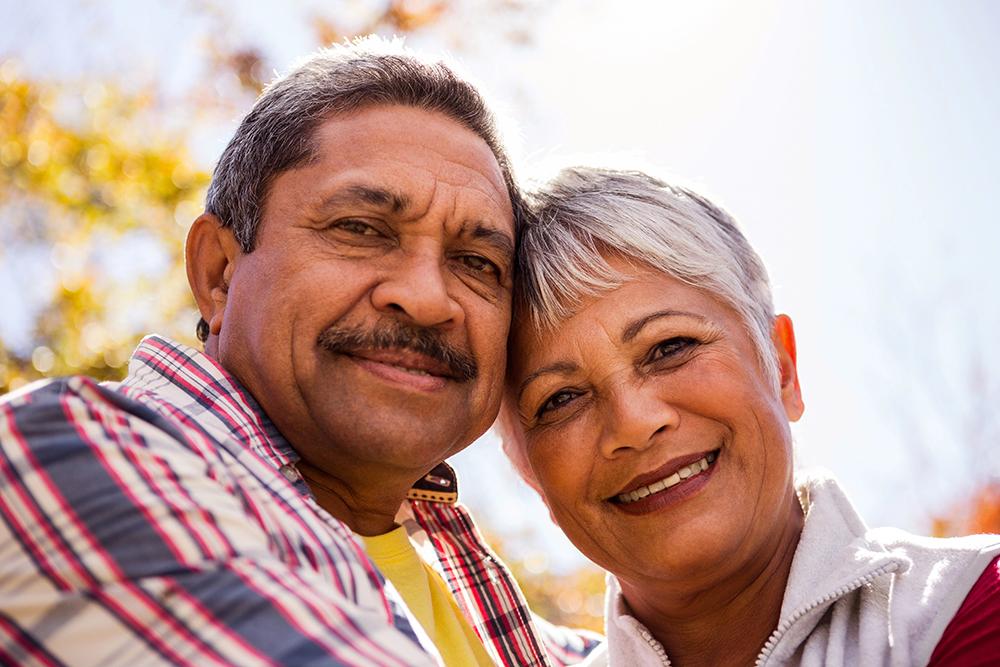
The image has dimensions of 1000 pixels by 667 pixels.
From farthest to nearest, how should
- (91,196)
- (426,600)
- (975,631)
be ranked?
(91,196) → (426,600) → (975,631)

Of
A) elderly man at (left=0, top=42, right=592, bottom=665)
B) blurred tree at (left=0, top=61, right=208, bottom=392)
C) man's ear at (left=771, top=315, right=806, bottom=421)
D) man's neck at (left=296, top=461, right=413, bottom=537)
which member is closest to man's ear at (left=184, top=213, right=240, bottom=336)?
elderly man at (left=0, top=42, right=592, bottom=665)

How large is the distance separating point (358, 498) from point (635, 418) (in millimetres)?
732

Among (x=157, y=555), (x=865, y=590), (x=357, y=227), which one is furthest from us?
(x=357, y=227)

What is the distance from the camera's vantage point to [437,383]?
2326mm

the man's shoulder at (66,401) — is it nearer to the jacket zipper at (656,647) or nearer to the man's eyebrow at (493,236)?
the man's eyebrow at (493,236)

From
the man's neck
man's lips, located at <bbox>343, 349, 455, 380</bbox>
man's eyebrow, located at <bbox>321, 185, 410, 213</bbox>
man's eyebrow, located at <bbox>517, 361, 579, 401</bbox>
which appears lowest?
the man's neck

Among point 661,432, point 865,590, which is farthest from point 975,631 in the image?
point 661,432

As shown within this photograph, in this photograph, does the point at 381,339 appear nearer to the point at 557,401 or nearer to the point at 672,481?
the point at 557,401

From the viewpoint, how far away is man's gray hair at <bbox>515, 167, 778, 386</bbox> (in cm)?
254

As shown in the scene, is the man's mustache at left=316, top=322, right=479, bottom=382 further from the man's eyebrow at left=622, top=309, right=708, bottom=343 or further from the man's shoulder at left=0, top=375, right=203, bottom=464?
the man's shoulder at left=0, top=375, right=203, bottom=464

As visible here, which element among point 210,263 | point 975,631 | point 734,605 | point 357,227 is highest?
point 210,263

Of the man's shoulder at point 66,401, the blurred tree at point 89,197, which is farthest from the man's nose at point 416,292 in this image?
the blurred tree at point 89,197

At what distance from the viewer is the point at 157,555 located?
122 cm

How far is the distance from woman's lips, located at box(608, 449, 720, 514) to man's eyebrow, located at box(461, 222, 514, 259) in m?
0.69
